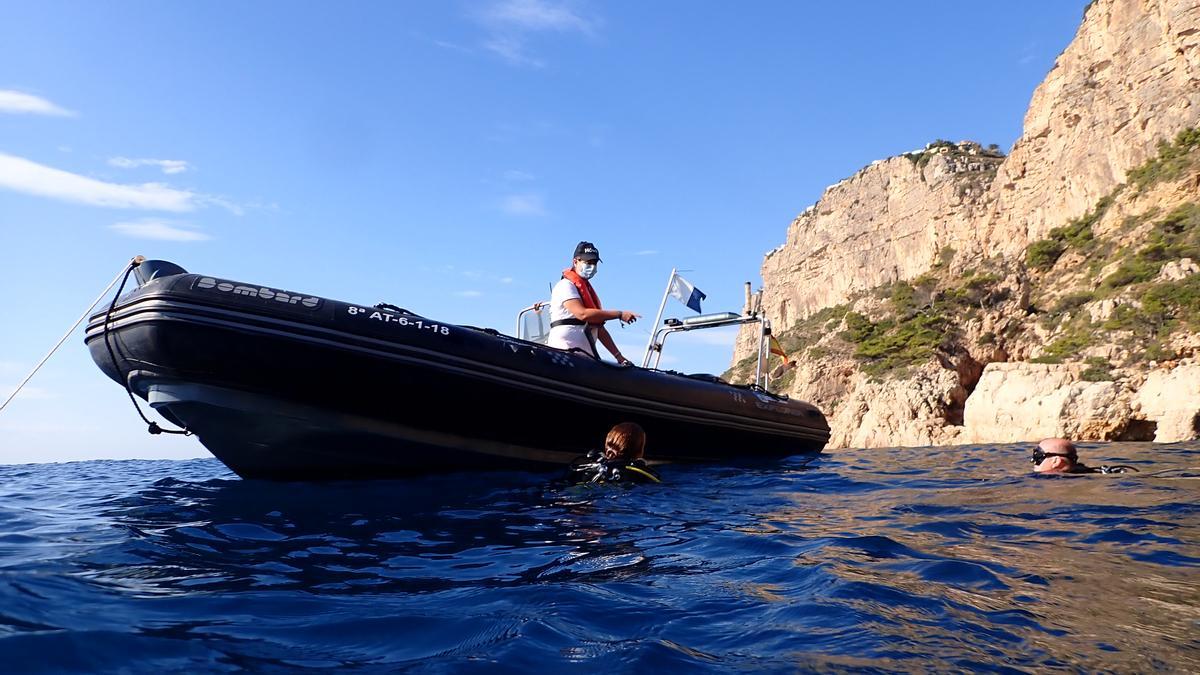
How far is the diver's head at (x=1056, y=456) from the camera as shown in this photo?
22.0 ft

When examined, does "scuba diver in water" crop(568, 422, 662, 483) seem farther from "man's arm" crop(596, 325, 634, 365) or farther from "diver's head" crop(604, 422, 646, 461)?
"man's arm" crop(596, 325, 634, 365)

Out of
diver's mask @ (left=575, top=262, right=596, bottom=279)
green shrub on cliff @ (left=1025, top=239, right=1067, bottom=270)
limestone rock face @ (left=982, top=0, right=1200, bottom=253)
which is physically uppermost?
limestone rock face @ (left=982, top=0, right=1200, bottom=253)

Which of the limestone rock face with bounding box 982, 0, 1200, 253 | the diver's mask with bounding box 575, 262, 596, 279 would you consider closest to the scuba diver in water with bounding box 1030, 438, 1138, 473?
the diver's mask with bounding box 575, 262, 596, 279

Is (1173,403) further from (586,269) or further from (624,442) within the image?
(624,442)

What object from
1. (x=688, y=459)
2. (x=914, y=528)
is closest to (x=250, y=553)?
(x=914, y=528)

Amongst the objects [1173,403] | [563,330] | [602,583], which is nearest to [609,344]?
[563,330]

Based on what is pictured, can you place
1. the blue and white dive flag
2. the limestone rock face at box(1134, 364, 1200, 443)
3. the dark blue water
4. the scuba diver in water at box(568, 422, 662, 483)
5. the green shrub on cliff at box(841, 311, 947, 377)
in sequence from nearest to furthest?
1. the dark blue water
2. the scuba diver in water at box(568, 422, 662, 483)
3. the blue and white dive flag
4. the limestone rock face at box(1134, 364, 1200, 443)
5. the green shrub on cliff at box(841, 311, 947, 377)

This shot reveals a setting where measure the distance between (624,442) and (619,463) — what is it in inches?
9.2

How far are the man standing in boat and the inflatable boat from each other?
349mm

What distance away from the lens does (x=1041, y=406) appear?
1925 cm

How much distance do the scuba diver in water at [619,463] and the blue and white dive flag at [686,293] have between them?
4066 mm

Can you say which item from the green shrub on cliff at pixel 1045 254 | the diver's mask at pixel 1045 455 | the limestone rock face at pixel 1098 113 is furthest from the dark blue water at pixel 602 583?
the limestone rock face at pixel 1098 113

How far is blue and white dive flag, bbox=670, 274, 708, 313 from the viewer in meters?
9.62

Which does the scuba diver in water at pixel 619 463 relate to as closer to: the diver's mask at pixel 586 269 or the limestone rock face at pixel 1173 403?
the diver's mask at pixel 586 269
